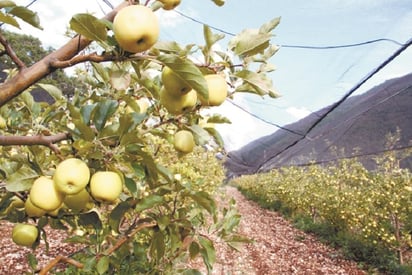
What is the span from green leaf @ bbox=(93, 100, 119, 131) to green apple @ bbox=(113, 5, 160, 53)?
212 mm

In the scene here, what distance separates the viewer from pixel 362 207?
5.21 meters

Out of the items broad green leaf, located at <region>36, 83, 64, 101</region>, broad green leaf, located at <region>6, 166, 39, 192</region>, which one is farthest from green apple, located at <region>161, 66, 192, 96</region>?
broad green leaf, located at <region>36, 83, 64, 101</region>

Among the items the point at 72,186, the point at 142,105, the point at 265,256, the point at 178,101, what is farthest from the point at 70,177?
the point at 265,256

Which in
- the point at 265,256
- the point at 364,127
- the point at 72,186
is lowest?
the point at 265,256

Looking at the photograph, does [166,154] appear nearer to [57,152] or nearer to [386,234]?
[386,234]

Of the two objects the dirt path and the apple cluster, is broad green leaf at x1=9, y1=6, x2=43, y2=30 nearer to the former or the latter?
the apple cluster

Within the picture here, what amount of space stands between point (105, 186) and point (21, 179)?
20 cm

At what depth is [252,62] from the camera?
0.72 meters

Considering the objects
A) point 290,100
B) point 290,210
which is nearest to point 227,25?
point 290,100

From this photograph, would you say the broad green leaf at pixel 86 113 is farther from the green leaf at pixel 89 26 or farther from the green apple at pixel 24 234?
the green apple at pixel 24 234

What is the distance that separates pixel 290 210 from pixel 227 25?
5.84 metres

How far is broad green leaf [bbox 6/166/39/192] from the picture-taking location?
2.35 ft

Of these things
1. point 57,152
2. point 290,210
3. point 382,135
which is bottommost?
point 290,210

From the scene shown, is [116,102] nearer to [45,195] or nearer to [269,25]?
[45,195]
